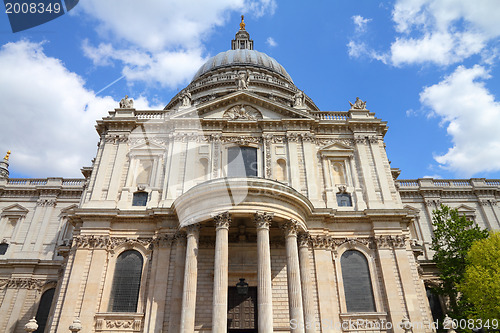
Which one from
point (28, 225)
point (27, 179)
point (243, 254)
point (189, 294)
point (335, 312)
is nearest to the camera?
point (189, 294)

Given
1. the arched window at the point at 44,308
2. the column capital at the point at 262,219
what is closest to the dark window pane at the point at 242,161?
the column capital at the point at 262,219

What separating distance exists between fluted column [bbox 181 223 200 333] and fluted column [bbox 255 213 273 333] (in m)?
3.49

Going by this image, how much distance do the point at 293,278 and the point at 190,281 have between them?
5478 millimetres

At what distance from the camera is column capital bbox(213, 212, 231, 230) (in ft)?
63.4

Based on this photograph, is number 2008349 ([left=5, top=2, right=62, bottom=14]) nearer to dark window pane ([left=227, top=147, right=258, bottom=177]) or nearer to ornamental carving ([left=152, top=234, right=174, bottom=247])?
ornamental carving ([left=152, top=234, right=174, bottom=247])

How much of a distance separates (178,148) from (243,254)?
9.17m

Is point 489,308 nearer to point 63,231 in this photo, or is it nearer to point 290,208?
point 290,208

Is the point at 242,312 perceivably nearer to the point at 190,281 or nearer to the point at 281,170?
the point at 190,281

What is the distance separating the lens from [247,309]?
2100cm

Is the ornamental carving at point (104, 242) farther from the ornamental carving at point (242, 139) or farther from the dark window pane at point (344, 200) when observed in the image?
the dark window pane at point (344, 200)

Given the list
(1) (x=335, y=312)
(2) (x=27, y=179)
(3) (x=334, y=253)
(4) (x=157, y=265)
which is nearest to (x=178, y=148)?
(4) (x=157, y=265)

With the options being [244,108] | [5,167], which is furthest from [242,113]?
[5,167]

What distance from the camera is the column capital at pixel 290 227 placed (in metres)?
20.2

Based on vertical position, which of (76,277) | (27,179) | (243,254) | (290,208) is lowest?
(76,277)
